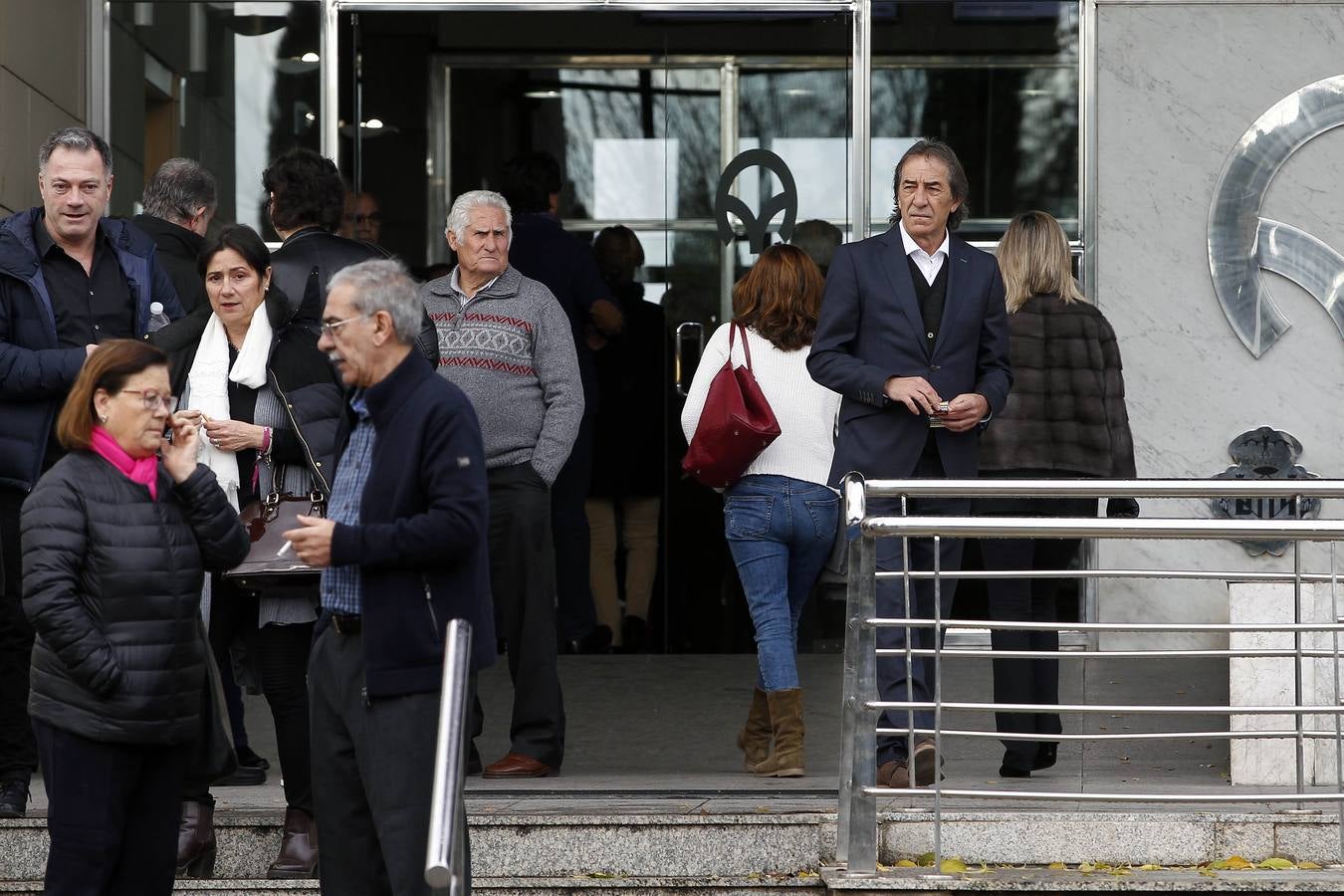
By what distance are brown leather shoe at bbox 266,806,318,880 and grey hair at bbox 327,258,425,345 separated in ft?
5.52

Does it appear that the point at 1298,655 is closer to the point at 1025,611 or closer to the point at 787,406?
the point at 1025,611

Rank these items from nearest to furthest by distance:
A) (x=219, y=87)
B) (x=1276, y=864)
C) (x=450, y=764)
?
(x=450, y=764)
(x=1276, y=864)
(x=219, y=87)

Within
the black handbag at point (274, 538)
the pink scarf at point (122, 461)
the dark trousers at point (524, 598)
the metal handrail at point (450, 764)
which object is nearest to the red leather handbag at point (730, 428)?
the dark trousers at point (524, 598)

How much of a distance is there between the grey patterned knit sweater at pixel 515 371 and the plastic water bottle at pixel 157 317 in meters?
0.88

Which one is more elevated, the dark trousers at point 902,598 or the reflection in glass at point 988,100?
the reflection in glass at point 988,100

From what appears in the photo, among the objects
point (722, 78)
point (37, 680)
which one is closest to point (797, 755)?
point (37, 680)

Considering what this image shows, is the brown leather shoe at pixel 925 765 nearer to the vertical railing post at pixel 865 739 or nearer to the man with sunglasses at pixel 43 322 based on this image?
the vertical railing post at pixel 865 739

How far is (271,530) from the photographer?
5254mm

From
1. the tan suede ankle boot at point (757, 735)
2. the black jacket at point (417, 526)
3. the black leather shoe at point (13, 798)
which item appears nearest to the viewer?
the black jacket at point (417, 526)

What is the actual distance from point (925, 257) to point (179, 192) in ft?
8.29

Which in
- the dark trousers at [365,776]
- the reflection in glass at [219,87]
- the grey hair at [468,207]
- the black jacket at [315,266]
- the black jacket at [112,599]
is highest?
the reflection in glass at [219,87]

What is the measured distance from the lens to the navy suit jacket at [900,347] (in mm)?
5879

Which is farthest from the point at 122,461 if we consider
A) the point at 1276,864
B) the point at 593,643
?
the point at 593,643

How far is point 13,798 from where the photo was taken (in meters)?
5.60
